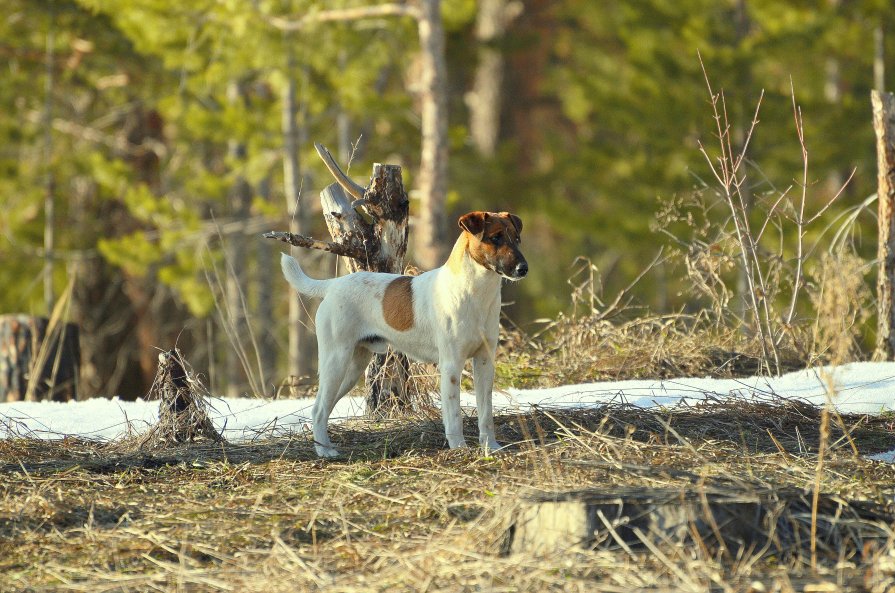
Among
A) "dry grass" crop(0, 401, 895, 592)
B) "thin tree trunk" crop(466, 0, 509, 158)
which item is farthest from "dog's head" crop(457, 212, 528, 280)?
"thin tree trunk" crop(466, 0, 509, 158)

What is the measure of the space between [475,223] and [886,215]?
159 inches

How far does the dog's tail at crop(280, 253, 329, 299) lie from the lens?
6.21 meters

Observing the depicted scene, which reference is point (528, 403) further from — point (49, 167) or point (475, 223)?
point (49, 167)

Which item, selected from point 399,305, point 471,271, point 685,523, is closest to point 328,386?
point 399,305

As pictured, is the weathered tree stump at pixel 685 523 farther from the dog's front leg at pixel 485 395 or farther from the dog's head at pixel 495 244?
the dog's front leg at pixel 485 395

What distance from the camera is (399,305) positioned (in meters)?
5.87

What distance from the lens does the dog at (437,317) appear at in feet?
17.9

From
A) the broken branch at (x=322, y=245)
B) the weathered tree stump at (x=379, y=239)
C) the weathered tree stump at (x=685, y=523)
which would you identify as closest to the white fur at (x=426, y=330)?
the broken branch at (x=322, y=245)

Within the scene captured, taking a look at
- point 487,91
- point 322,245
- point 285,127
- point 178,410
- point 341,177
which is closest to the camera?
point 178,410

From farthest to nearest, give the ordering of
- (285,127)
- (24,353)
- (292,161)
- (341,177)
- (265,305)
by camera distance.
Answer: (265,305) → (285,127) → (292,161) → (24,353) → (341,177)

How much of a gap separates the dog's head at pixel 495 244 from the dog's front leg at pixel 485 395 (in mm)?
460

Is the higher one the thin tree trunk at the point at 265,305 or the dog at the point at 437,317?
the dog at the point at 437,317

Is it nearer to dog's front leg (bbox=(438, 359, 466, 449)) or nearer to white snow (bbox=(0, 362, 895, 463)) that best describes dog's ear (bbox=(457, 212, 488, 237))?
dog's front leg (bbox=(438, 359, 466, 449))

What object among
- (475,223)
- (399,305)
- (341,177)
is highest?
(341,177)
